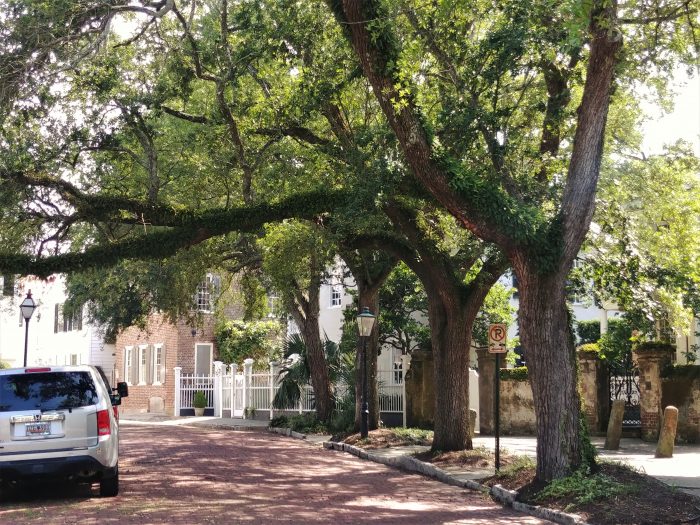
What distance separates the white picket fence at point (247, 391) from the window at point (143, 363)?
4920 millimetres

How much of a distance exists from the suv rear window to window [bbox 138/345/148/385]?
106 ft

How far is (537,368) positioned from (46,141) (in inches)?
379

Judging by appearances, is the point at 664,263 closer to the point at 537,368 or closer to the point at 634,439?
the point at 537,368

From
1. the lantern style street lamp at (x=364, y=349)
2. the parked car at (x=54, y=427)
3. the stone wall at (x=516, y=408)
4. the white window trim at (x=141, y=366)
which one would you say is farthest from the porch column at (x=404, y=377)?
the white window trim at (x=141, y=366)

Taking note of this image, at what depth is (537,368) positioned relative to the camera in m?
12.1

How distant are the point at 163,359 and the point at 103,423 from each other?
3006cm

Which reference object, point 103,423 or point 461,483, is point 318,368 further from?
point 103,423

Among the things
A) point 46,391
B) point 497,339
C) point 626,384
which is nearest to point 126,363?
point 626,384

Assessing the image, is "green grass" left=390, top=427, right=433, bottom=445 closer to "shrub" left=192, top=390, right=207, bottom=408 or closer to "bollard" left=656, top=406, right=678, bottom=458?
"bollard" left=656, top=406, right=678, bottom=458

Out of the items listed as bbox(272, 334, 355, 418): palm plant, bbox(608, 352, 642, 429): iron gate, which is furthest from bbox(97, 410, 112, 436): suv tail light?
bbox(608, 352, 642, 429): iron gate

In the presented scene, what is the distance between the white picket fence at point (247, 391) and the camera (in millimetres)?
27266

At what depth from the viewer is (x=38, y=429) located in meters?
11.2

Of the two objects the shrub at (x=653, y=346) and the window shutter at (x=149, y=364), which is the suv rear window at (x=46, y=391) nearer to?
the shrub at (x=653, y=346)

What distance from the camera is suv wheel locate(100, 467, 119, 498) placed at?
39.0 ft
